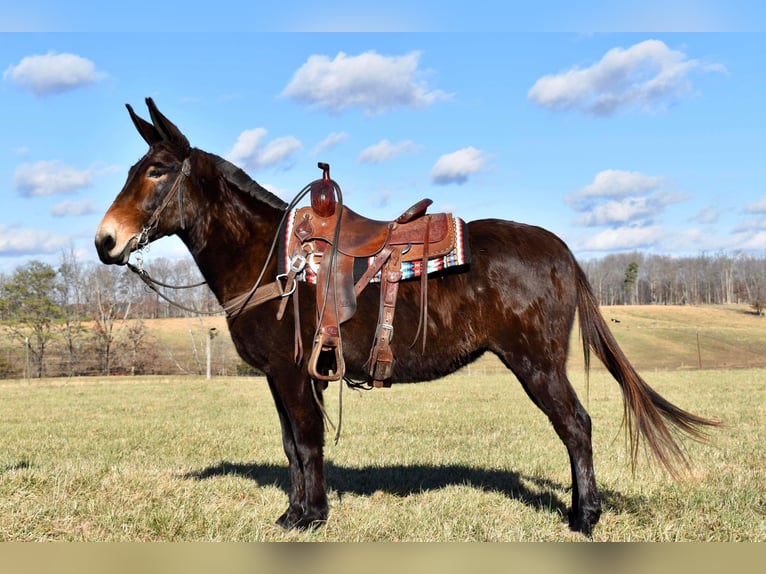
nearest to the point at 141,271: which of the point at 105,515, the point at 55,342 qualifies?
the point at 105,515

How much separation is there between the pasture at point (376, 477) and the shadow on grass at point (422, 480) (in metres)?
0.03

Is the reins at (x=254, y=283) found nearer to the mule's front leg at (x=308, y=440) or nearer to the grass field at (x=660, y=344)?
the mule's front leg at (x=308, y=440)

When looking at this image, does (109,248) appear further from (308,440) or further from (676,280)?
(676,280)

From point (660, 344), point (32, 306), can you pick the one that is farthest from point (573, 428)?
point (660, 344)

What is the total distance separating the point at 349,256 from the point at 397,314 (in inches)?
23.9

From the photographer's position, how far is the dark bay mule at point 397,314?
180 inches

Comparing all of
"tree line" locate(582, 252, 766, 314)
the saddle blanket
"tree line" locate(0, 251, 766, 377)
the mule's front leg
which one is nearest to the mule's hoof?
the mule's front leg

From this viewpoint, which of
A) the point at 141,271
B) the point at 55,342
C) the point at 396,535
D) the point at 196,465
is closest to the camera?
the point at 396,535

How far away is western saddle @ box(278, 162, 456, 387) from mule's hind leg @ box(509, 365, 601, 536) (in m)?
1.01

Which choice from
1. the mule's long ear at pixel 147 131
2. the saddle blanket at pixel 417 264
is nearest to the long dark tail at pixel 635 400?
the saddle blanket at pixel 417 264

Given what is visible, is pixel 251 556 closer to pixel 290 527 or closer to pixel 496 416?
pixel 290 527

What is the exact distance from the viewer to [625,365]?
4.87m

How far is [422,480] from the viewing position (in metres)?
6.16

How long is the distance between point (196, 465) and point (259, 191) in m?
3.77
